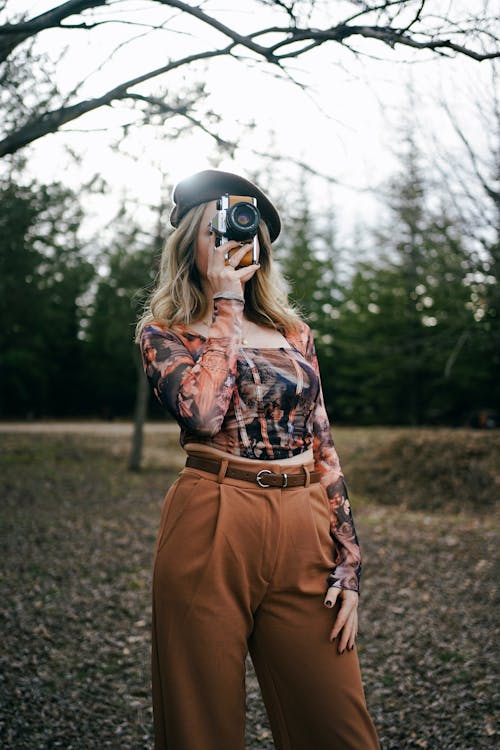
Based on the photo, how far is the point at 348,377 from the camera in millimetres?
24906

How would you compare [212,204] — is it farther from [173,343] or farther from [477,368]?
[477,368]

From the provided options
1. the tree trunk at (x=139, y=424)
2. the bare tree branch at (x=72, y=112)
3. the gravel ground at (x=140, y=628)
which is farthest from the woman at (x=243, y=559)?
the tree trunk at (x=139, y=424)

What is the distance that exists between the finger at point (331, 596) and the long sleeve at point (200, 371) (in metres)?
0.53

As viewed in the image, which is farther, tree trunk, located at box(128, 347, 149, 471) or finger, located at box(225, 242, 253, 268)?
tree trunk, located at box(128, 347, 149, 471)

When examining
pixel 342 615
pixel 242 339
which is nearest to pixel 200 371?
pixel 242 339

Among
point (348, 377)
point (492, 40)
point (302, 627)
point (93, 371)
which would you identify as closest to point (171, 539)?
point (302, 627)

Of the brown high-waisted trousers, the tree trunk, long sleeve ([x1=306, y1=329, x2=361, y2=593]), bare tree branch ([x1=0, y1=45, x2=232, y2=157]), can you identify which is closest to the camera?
the brown high-waisted trousers

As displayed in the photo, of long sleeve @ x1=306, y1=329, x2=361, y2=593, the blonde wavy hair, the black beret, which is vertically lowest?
long sleeve @ x1=306, y1=329, x2=361, y2=593

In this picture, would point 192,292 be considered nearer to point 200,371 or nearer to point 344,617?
point 200,371

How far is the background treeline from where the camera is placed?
27.0 ft

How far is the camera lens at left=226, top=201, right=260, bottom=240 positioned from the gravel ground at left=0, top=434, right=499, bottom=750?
248 centimetres

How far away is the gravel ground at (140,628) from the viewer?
3299 mm

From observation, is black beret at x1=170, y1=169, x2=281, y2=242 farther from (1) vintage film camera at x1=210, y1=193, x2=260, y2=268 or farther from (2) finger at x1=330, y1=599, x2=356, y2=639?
(2) finger at x1=330, y1=599, x2=356, y2=639

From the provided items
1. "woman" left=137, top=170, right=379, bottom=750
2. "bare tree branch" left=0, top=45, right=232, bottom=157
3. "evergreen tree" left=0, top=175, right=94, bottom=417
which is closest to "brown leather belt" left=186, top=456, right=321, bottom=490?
"woman" left=137, top=170, right=379, bottom=750
